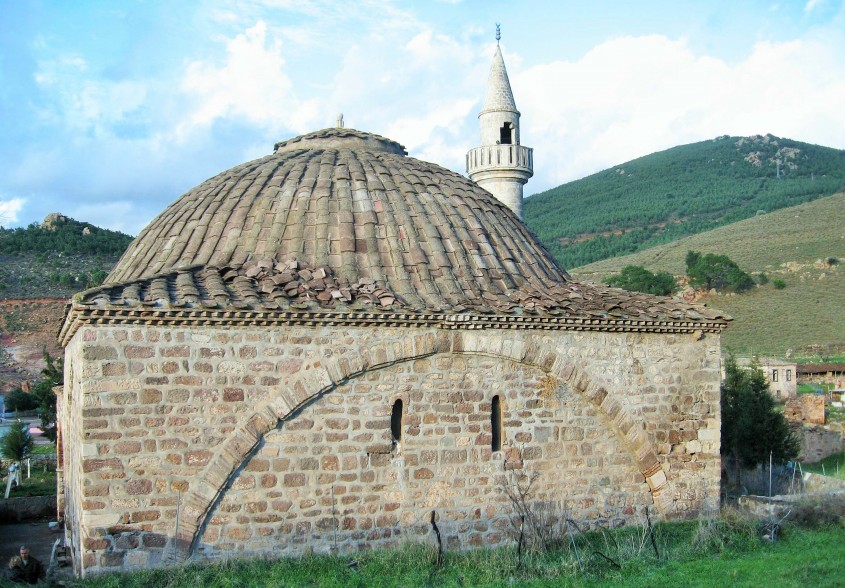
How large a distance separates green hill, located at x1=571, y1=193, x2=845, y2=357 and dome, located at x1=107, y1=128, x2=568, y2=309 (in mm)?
26534

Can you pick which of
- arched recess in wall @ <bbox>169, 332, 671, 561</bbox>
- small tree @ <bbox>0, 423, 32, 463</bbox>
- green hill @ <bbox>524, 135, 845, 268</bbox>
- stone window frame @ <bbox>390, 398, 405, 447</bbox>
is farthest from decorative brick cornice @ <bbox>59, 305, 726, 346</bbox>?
green hill @ <bbox>524, 135, 845, 268</bbox>

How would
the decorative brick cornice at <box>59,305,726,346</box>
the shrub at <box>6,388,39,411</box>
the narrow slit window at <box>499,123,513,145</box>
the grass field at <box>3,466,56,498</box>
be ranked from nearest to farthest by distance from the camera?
the decorative brick cornice at <box>59,305,726,346</box> < the grass field at <box>3,466,56,498</box> < the narrow slit window at <box>499,123,513,145</box> < the shrub at <box>6,388,39,411</box>

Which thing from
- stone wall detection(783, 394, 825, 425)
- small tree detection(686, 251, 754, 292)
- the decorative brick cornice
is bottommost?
stone wall detection(783, 394, 825, 425)

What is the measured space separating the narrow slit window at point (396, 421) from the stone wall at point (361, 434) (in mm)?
89

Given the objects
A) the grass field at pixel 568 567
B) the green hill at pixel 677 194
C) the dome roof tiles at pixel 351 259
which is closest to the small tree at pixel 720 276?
the green hill at pixel 677 194

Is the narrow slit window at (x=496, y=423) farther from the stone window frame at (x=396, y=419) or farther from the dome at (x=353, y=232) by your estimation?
the dome at (x=353, y=232)

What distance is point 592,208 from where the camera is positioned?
7706 centimetres

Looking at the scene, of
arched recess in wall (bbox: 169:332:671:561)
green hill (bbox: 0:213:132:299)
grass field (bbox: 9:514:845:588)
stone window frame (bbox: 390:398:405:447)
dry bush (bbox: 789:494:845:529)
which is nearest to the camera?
grass field (bbox: 9:514:845:588)

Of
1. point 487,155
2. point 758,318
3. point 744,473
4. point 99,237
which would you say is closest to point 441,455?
point 744,473

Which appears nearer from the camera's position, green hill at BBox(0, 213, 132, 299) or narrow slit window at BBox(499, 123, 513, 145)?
narrow slit window at BBox(499, 123, 513, 145)

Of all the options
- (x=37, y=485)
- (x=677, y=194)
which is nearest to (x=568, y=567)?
(x=37, y=485)

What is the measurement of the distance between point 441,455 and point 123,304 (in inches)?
154

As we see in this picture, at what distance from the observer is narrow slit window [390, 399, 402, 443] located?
9.45 m

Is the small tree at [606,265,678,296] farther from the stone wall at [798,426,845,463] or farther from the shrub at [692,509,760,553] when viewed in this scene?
the shrub at [692,509,760,553]
